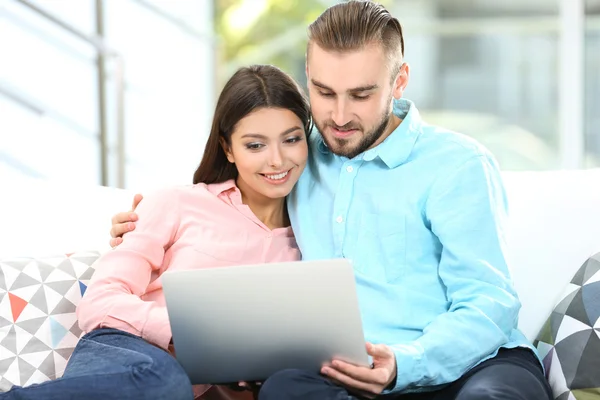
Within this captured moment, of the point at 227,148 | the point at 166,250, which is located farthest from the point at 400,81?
the point at 166,250

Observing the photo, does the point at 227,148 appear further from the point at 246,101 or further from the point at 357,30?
the point at 357,30

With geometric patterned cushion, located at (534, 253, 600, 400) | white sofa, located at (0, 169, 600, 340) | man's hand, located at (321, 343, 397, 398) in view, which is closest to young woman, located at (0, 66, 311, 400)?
A: white sofa, located at (0, 169, 600, 340)

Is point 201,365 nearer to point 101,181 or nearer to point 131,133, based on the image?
point 101,181

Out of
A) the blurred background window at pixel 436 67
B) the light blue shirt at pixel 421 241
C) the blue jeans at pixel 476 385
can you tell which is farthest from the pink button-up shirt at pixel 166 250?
the blurred background window at pixel 436 67

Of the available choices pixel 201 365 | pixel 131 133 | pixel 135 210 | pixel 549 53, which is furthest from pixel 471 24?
pixel 201 365

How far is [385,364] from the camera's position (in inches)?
63.2

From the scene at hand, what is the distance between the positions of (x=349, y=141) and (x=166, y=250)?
1.57 feet

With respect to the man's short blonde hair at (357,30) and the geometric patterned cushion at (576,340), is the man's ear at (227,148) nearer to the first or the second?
the man's short blonde hair at (357,30)

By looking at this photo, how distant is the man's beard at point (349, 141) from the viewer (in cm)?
186

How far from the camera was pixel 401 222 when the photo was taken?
6.03 feet

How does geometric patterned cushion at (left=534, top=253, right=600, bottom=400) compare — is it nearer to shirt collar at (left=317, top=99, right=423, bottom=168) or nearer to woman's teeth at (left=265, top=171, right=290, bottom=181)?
shirt collar at (left=317, top=99, right=423, bottom=168)

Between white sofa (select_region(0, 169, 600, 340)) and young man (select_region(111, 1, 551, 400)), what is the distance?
0.66ft

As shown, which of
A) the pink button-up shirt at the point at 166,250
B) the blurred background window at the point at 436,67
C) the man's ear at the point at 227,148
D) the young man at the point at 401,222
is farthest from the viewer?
the blurred background window at the point at 436,67

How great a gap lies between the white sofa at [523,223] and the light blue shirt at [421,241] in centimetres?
21
